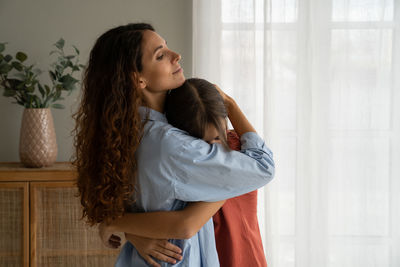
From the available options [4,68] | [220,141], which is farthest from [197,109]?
[4,68]

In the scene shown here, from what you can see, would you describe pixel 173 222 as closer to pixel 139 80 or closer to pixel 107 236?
pixel 107 236

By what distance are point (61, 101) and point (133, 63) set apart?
1.72 m

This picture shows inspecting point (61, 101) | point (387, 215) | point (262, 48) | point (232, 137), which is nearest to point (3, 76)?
point (61, 101)

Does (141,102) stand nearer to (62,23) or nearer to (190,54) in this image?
(190,54)

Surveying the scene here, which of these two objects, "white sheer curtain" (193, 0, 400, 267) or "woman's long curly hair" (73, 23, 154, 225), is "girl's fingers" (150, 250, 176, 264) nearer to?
"woman's long curly hair" (73, 23, 154, 225)

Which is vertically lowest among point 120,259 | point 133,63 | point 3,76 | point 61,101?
point 120,259

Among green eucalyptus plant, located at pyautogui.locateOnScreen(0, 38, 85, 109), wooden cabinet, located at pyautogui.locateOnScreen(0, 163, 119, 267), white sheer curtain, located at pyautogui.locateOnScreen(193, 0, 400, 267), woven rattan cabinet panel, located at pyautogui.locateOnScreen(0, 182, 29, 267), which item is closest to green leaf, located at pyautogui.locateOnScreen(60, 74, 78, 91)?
green eucalyptus plant, located at pyautogui.locateOnScreen(0, 38, 85, 109)

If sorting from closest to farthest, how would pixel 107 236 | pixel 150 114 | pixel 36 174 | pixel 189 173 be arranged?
pixel 189 173
pixel 150 114
pixel 107 236
pixel 36 174

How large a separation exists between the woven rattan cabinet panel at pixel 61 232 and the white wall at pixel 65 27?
455mm

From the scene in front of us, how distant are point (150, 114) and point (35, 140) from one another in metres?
1.43

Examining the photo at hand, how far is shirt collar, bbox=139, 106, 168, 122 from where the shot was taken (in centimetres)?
113

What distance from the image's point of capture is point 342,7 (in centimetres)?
254

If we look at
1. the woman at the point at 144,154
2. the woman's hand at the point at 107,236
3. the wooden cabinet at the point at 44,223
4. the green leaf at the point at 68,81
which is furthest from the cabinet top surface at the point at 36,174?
the woman at the point at 144,154

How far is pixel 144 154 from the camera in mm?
1061
